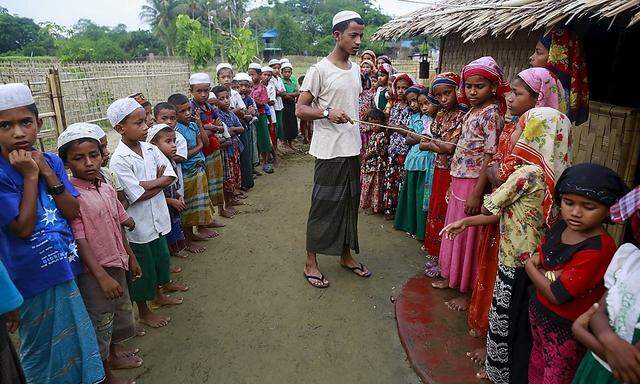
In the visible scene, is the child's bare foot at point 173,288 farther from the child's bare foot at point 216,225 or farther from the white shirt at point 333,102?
the white shirt at point 333,102

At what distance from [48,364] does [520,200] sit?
8.71ft

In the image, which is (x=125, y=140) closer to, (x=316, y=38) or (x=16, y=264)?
(x=16, y=264)

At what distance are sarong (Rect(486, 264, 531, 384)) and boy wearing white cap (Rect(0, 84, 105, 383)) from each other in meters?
2.24

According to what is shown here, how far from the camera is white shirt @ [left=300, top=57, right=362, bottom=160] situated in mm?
3365

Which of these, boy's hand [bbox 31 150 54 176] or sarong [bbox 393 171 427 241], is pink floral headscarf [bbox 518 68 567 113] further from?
boy's hand [bbox 31 150 54 176]

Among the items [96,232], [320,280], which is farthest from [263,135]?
[96,232]

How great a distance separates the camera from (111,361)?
2.77m

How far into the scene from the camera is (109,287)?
2291mm

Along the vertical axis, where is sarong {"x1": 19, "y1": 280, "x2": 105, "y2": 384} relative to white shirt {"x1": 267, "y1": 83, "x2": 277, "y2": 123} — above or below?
below

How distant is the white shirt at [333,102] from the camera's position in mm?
3365

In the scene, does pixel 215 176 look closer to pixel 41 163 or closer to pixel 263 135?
pixel 263 135

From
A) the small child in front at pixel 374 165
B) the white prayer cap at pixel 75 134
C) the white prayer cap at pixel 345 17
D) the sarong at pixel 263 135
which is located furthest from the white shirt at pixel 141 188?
the sarong at pixel 263 135

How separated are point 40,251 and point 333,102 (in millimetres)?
2283

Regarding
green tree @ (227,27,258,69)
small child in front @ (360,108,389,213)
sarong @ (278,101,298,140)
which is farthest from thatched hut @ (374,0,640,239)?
green tree @ (227,27,258,69)
